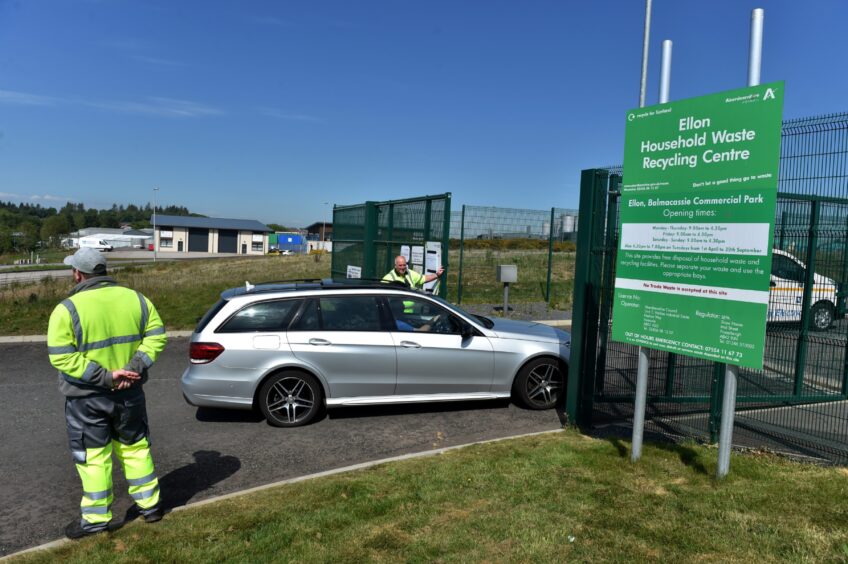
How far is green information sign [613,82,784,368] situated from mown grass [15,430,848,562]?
99 centimetres

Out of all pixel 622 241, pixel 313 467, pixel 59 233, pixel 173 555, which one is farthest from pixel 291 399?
pixel 59 233

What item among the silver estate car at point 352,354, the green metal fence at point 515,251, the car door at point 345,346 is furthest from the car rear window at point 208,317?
the green metal fence at point 515,251

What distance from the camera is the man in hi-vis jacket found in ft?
14.2

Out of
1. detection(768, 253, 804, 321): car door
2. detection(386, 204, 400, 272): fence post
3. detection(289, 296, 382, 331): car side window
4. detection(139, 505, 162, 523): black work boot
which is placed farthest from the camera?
detection(386, 204, 400, 272): fence post

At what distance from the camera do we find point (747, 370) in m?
6.61

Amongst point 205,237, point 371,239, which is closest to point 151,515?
point 371,239

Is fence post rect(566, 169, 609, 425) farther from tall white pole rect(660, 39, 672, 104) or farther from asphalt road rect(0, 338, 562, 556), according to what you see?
tall white pole rect(660, 39, 672, 104)

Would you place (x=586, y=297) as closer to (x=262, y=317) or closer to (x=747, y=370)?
(x=747, y=370)

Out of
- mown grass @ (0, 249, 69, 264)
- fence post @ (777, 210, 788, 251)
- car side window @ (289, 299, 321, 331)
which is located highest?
fence post @ (777, 210, 788, 251)

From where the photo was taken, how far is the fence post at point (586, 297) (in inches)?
251

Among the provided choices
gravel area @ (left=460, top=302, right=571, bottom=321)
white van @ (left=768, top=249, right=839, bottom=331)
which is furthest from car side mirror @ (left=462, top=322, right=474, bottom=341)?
gravel area @ (left=460, top=302, right=571, bottom=321)

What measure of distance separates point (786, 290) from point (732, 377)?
2188 millimetres

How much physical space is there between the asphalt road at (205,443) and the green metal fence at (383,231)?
14.4 ft

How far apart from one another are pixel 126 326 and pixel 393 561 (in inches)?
96.6
